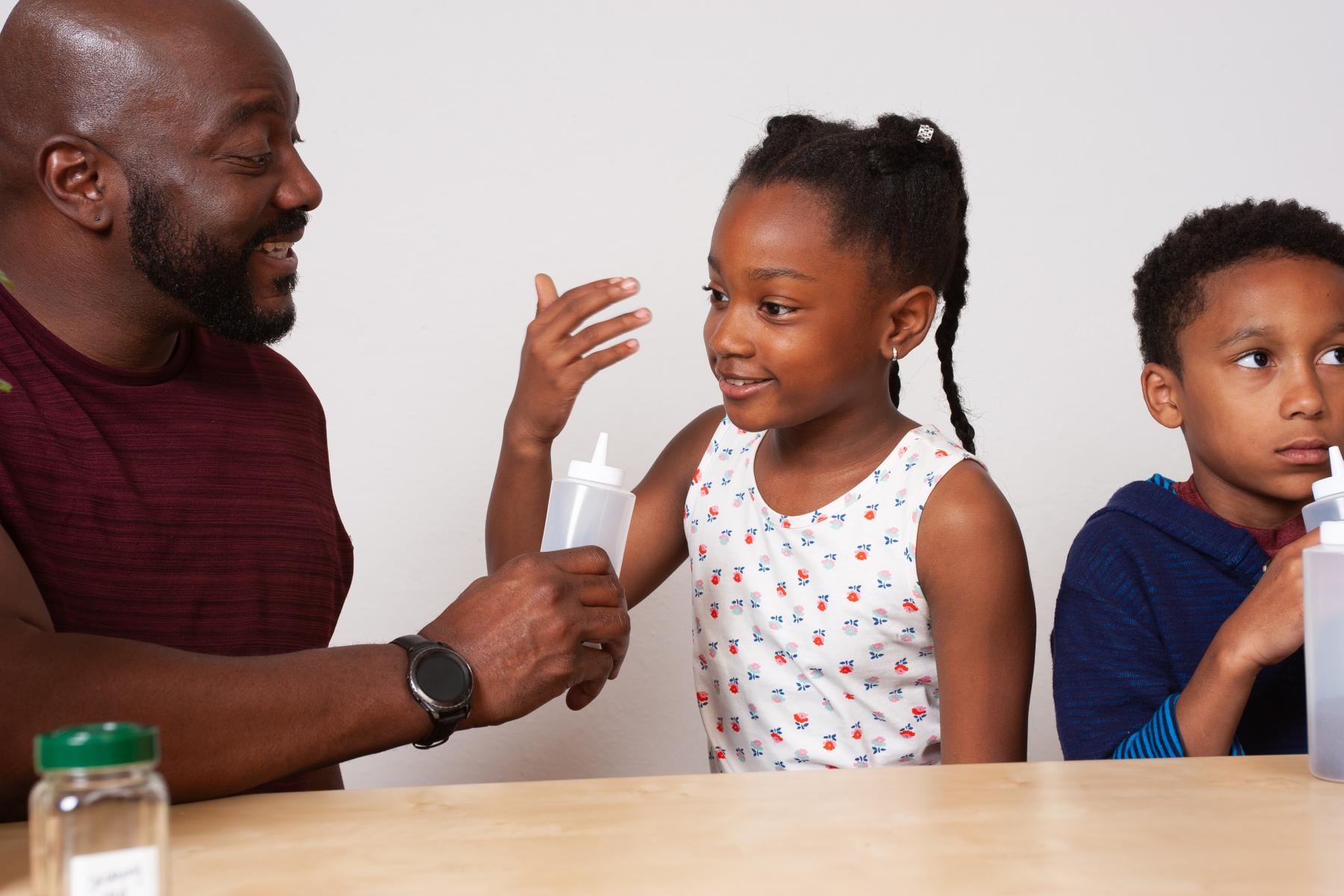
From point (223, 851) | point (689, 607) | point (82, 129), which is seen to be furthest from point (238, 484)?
point (689, 607)

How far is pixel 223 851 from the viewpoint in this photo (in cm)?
78

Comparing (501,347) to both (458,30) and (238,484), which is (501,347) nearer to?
(458,30)

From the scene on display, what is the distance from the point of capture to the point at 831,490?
1517 mm

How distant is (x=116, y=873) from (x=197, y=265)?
95 cm

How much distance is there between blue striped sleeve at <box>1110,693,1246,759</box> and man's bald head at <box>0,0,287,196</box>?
1161 millimetres

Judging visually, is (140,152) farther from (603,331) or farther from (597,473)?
(597,473)

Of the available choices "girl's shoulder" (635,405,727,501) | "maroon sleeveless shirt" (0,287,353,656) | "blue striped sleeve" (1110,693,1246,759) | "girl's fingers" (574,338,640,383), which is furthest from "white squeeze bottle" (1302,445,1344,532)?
"maroon sleeveless shirt" (0,287,353,656)

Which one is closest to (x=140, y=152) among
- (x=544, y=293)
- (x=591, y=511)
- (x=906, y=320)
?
(x=544, y=293)

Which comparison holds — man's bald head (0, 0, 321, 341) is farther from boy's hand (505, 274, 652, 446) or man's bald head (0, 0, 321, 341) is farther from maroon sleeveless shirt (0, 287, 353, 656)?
boy's hand (505, 274, 652, 446)

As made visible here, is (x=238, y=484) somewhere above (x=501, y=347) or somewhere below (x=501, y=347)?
below

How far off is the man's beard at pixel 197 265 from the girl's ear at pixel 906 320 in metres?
0.70

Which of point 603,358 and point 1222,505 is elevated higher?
point 603,358

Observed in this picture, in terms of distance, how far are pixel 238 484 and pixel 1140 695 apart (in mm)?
998

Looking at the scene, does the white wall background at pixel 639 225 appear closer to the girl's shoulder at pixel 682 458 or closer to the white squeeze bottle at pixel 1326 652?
the girl's shoulder at pixel 682 458
